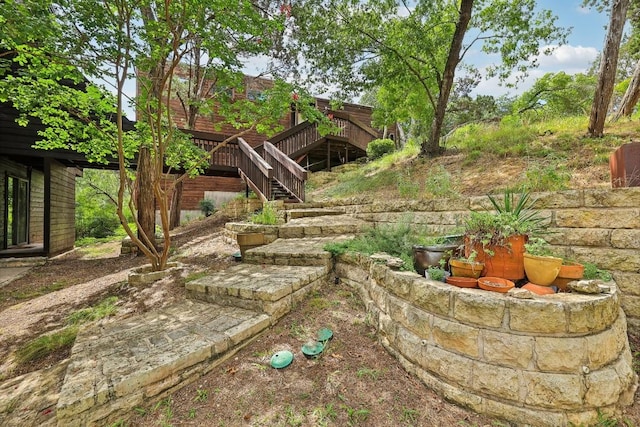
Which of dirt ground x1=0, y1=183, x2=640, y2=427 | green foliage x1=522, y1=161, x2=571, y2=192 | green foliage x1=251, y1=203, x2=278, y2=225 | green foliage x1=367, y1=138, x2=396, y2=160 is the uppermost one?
green foliage x1=367, y1=138, x2=396, y2=160

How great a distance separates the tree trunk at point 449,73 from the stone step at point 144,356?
20.1ft

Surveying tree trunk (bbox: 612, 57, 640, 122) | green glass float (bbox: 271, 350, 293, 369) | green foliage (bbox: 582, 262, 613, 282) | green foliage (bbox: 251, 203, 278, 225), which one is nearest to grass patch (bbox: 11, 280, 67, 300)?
green foliage (bbox: 251, 203, 278, 225)

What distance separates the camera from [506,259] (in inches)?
79.1

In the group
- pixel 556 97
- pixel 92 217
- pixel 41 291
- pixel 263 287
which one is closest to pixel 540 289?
pixel 263 287

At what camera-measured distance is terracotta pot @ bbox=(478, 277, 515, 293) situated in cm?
179

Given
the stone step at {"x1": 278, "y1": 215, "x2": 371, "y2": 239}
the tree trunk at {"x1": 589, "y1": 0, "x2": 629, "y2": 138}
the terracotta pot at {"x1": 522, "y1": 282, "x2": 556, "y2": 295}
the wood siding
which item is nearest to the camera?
the terracotta pot at {"x1": 522, "y1": 282, "x2": 556, "y2": 295}

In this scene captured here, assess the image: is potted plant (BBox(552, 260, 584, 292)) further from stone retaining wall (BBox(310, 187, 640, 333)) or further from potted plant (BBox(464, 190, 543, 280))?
stone retaining wall (BBox(310, 187, 640, 333))

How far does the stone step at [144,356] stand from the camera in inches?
61.6

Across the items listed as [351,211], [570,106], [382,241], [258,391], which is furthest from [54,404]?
[570,106]

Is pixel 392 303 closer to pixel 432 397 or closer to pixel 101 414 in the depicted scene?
pixel 432 397

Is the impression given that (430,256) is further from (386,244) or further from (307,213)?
(307,213)

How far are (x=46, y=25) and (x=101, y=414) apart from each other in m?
3.84

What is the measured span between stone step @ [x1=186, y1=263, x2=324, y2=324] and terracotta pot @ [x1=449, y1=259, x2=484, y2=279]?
152 centimetres

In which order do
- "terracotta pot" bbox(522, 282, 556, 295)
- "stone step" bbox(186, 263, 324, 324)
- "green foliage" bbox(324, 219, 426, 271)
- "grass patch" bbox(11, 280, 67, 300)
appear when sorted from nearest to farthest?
"terracotta pot" bbox(522, 282, 556, 295)
"stone step" bbox(186, 263, 324, 324)
"green foliage" bbox(324, 219, 426, 271)
"grass patch" bbox(11, 280, 67, 300)
